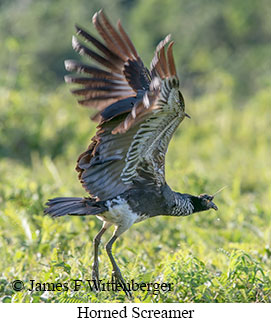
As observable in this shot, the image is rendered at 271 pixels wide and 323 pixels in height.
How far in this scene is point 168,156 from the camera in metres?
9.70

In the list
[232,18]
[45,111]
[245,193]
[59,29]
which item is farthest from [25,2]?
[245,193]

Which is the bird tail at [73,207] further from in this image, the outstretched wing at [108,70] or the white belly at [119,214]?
the outstretched wing at [108,70]

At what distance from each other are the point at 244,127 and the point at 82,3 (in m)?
10.0

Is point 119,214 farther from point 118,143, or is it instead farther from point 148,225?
point 148,225

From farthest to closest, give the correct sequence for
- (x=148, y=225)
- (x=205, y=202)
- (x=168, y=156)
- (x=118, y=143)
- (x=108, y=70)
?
1. (x=168, y=156)
2. (x=148, y=225)
3. (x=205, y=202)
4. (x=108, y=70)
5. (x=118, y=143)

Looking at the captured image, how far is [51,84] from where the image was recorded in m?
15.3

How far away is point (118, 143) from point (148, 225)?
6.32 ft

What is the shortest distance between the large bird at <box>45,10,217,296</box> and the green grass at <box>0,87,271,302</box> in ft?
1.31

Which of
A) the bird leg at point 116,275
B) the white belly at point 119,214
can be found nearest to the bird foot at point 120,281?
the bird leg at point 116,275

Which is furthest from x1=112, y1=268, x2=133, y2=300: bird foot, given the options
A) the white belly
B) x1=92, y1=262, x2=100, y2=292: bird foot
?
the white belly

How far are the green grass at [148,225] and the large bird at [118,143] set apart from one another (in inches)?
15.7

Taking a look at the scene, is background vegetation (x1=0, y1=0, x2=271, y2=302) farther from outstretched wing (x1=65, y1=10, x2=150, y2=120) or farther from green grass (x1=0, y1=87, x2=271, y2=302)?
outstretched wing (x1=65, y1=10, x2=150, y2=120)

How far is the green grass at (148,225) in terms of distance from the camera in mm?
4332

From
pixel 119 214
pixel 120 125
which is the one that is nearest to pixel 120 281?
pixel 119 214
